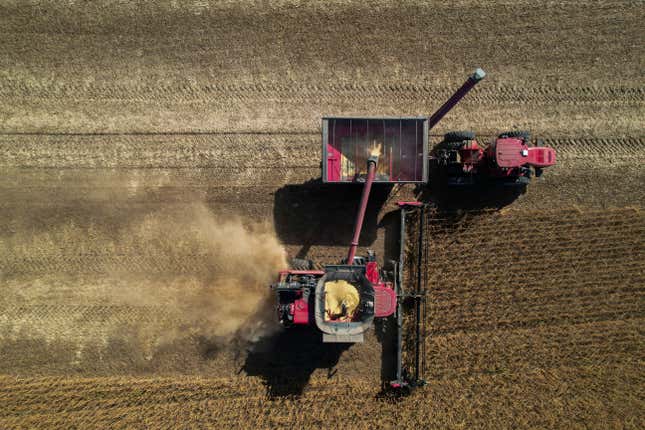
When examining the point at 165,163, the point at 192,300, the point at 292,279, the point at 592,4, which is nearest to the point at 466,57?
the point at 592,4

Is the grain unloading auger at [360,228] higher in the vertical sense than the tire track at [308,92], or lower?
lower

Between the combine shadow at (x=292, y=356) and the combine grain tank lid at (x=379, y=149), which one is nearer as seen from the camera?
the combine grain tank lid at (x=379, y=149)

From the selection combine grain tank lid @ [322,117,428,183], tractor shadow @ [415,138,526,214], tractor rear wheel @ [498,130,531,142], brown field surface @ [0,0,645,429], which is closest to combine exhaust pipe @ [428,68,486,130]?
combine grain tank lid @ [322,117,428,183]

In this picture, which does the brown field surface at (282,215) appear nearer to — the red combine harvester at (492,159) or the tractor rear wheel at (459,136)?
the tractor rear wheel at (459,136)

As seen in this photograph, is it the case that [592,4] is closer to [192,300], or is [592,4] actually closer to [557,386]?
[557,386]

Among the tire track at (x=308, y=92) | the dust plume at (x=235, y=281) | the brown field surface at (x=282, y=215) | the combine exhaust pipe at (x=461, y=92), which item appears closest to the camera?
the combine exhaust pipe at (x=461, y=92)

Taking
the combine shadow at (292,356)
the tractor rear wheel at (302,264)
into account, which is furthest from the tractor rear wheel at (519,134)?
the combine shadow at (292,356)

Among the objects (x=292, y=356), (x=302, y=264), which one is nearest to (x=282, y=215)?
(x=302, y=264)

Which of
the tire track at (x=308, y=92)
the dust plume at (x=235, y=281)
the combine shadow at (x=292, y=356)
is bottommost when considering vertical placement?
the combine shadow at (x=292, y=356)

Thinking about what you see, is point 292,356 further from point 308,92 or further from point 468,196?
point 308,92
